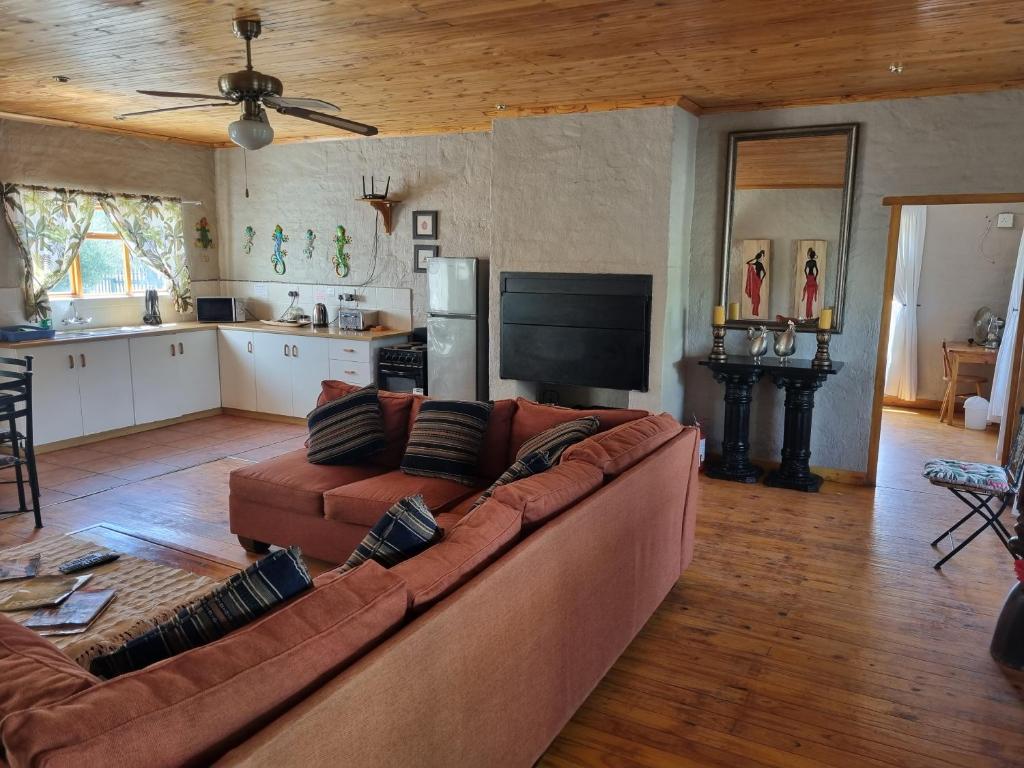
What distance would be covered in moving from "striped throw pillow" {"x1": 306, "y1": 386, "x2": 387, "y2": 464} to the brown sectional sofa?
3.18 ft

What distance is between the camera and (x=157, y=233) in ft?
23.6

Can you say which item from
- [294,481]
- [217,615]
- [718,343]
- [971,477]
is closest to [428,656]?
[217,615]

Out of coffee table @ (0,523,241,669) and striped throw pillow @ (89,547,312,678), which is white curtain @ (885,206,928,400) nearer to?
coffee table @ (0,523,241,669)

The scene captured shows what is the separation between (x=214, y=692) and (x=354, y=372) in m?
5.37

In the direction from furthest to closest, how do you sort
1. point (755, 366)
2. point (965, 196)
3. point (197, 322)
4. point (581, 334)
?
1. point (197, 322)
2. point (581, 334)
3. point (755, 366)
4. point (965, 196)

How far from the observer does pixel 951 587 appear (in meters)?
3.61

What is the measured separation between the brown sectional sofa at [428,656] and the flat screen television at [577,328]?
6.96 ft

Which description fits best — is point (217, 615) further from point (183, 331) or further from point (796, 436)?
point (183, 331)

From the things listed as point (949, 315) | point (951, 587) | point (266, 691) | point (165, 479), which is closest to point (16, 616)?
point (266, 691)

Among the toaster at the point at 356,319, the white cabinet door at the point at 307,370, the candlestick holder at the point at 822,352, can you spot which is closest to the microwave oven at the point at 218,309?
the white cabinet door at the point at 307,370

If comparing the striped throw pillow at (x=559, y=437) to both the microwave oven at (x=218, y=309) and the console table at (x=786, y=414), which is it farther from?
the microwave oven at (x=218, y=309)

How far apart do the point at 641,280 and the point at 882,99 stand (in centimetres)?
188

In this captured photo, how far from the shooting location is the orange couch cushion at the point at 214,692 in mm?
1121

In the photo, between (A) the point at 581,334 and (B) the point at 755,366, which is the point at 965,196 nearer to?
(B) the point at 755,366
